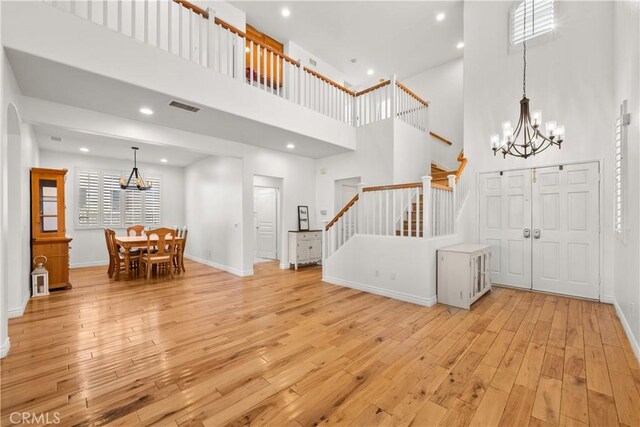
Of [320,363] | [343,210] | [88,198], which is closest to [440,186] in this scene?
[343,210]

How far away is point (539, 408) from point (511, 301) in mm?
2765

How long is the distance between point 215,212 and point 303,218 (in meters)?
2.28

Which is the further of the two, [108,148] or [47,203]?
[108,148]

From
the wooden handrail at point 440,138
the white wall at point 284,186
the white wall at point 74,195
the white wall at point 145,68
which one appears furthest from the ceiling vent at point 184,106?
the wooden handrail at point 440,138

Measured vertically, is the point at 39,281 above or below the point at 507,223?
below

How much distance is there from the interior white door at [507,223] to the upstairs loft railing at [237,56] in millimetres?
2497

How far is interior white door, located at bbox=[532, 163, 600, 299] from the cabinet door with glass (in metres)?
8.43

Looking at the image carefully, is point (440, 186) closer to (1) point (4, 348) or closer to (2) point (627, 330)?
(2) point (627, 330)

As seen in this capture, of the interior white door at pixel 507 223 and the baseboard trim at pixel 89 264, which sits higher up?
the interior white door at pixel 507 223

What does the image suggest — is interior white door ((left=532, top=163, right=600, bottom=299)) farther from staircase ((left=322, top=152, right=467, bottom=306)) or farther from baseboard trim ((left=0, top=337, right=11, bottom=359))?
baseboard trim ((left=0, top=337, right=11, bottom=359))

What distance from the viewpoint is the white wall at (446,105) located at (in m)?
7.62

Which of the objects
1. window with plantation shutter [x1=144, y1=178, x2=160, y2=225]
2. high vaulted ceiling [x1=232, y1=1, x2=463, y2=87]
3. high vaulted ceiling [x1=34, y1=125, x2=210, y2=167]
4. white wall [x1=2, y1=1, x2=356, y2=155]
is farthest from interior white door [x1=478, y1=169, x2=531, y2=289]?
window with plantation shutter [x1=144, y1=178, x2=160, y2=225]

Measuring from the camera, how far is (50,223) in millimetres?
4855

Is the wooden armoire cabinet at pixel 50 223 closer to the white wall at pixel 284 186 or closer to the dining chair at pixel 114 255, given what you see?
the dining chair at pixel 114 255
